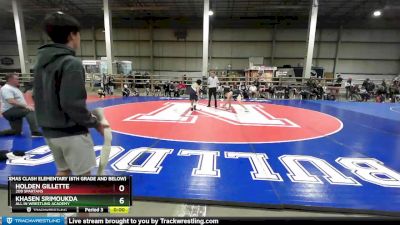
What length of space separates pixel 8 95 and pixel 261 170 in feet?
18.2

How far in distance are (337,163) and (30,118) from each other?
6.74m

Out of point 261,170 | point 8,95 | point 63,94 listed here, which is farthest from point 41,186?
point 8,95

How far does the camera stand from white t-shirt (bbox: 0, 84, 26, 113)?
538 centimetres

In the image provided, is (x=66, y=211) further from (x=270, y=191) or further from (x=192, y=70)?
(x=192, y=70)

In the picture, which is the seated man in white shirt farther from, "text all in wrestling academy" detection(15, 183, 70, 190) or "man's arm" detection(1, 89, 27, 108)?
"text all in wrestling academy" detection(15, 183, 70, 190)

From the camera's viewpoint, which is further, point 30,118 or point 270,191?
point 30,118

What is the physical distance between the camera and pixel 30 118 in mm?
5902

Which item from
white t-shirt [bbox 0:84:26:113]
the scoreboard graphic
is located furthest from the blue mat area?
the scoreboard graphic

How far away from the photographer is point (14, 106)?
5672mm

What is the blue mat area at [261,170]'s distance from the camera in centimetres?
303

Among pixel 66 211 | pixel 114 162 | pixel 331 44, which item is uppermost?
pixel 331 44

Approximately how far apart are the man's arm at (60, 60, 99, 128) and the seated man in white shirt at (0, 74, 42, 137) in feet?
15.5

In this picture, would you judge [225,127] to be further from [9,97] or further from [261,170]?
[9,97]

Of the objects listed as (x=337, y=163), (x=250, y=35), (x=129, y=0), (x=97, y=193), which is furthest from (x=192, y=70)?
(x=97, y=193)
